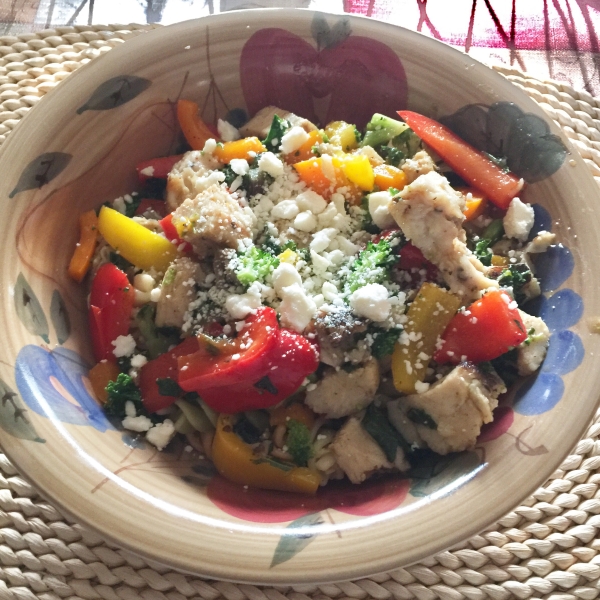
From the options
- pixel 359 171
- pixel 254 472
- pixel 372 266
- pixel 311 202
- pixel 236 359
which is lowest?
pixel 254 472

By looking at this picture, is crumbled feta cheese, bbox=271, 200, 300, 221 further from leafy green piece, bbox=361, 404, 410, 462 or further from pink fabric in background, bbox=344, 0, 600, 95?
pink fabric in background, bbox=344, 0, 600, 95

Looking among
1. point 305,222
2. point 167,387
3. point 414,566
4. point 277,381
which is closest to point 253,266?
point 305,222

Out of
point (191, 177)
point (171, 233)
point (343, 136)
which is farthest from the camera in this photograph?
point (343, 136)

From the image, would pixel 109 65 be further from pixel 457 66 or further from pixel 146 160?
pixel 457 66

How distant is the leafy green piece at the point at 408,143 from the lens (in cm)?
261

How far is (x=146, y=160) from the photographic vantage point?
270cm

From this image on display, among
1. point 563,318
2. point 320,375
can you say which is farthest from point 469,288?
point 320,375

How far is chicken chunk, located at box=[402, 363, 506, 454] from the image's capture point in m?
1.96

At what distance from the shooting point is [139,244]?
235cm

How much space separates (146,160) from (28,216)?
2.11 ft

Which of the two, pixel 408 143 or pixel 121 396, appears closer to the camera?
pixel 121 396

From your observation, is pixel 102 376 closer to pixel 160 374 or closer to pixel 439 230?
pixel 160 374

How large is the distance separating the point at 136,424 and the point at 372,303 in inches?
36.0

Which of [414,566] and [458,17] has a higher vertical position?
[458,17]
